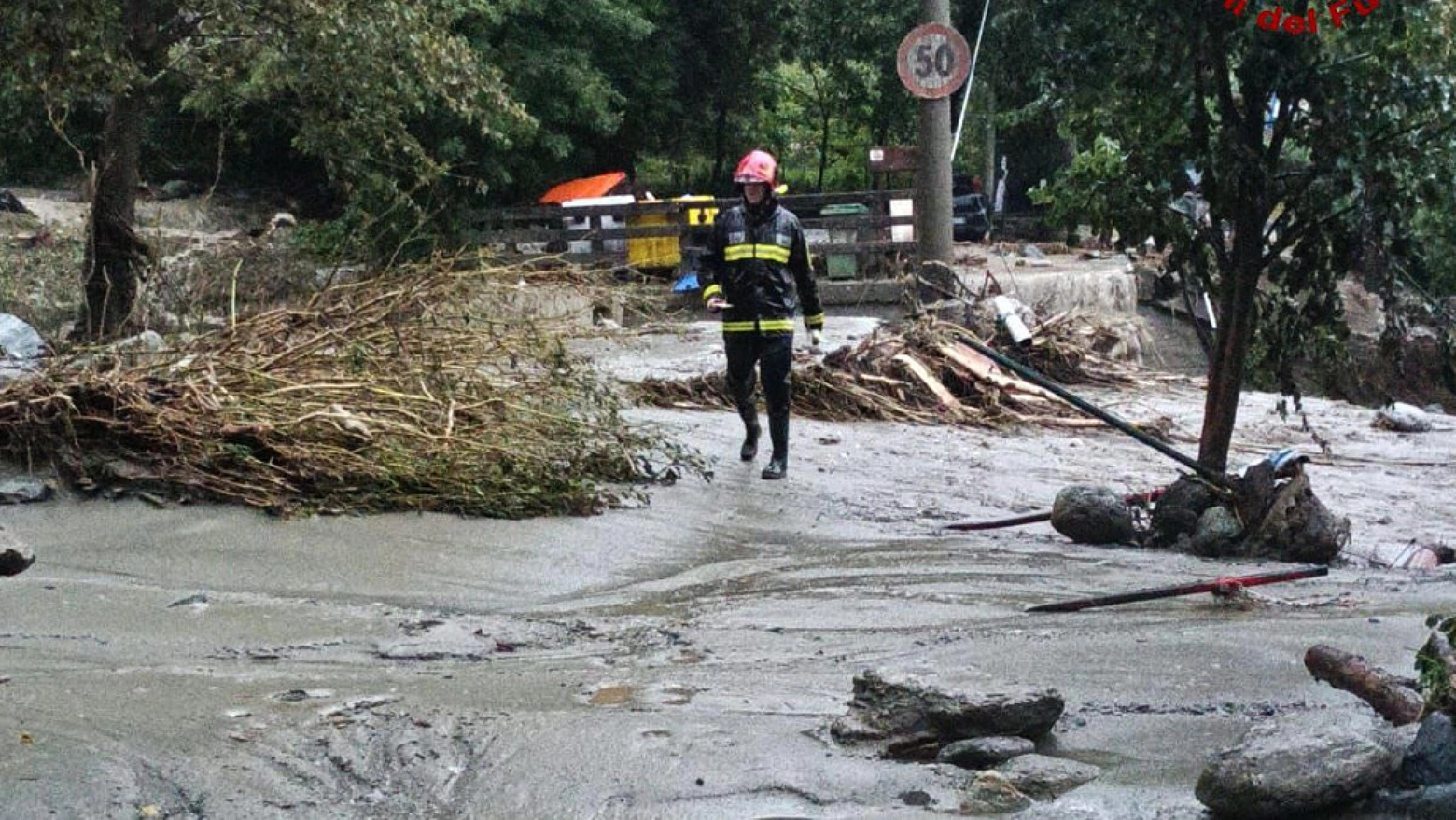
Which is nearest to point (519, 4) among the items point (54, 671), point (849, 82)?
point (849, 82)

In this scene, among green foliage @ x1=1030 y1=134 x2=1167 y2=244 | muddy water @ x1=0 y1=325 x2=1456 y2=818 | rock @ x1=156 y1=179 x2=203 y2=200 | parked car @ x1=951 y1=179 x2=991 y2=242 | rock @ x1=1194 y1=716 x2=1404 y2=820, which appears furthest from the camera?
parked car @ x1=951 y1=179 x2=991 y2=242

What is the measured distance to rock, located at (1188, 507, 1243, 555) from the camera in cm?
902

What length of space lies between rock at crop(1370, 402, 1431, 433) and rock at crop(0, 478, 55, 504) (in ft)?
36.3

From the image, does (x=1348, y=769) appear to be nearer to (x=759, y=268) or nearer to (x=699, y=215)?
(x=759, y=268)

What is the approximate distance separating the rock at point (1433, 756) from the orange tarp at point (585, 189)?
2271cm

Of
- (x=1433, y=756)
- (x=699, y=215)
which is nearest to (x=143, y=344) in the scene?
(x=1433, y=756)

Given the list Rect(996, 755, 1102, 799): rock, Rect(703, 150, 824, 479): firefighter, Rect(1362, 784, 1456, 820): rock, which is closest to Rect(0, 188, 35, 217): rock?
Rect(703, 150, 824, 479): firefighter

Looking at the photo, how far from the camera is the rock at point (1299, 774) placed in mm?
4207

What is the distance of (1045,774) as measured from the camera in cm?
485

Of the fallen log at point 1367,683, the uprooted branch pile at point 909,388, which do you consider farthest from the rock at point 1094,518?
the uprooted branch pile at point 909,388

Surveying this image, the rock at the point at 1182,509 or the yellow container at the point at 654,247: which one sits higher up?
the yellow container at the point at 654,247

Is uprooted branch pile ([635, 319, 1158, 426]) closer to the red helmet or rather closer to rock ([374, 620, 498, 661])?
the red helmet

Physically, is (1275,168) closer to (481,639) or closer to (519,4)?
(481,639)

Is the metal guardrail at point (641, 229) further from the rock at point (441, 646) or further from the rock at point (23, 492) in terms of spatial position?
the rock at point (441, 646)
